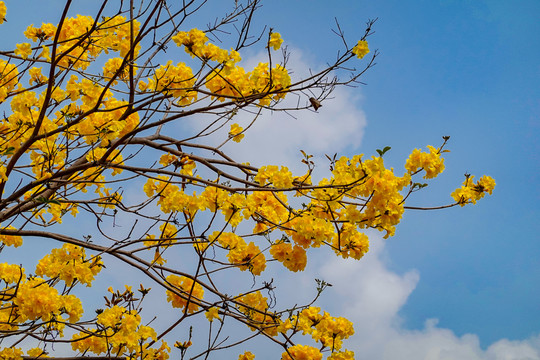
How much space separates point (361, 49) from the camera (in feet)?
9.81

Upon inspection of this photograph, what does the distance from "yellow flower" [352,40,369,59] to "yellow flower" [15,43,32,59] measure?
2.17 metres

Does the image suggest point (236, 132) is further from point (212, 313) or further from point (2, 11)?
point (2, 11)

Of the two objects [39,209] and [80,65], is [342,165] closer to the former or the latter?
[39,209]

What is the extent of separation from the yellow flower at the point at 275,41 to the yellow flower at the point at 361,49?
17.8 inches

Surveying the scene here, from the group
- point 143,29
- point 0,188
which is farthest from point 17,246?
point 143,29

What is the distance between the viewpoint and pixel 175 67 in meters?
3.17

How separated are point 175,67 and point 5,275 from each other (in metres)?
1.88

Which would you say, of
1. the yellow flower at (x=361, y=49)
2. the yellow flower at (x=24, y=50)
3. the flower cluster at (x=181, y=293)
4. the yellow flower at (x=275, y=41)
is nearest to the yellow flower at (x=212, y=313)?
the flower cluster at (x=181, y=293)

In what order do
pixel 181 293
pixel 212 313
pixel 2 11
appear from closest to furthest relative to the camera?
pixel 212 313, pixel 181 293, pixel 2 11

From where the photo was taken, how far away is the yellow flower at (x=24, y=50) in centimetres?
338

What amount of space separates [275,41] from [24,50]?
5.74 feet

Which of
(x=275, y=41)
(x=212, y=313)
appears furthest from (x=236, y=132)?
(x=212, y=313)

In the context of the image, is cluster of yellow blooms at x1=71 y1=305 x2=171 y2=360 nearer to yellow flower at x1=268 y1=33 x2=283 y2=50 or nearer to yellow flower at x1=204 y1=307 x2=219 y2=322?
yellow flower at x1=204 y1=307 x2=219 y2=322

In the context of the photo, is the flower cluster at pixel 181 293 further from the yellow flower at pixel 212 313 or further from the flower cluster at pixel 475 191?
the flower cluster at pixel 475 191
